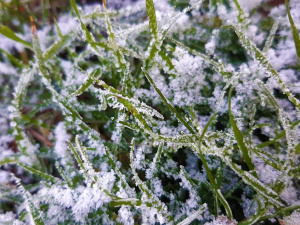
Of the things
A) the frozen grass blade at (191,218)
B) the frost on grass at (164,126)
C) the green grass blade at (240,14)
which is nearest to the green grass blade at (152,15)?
the frost on grass at (164,126)

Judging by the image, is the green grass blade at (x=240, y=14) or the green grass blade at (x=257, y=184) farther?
the green grass blade at (x=240, y=14)

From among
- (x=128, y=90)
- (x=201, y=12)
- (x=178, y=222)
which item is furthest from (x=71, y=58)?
(x=178, y=222)

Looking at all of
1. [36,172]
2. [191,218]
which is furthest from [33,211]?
[191,218]

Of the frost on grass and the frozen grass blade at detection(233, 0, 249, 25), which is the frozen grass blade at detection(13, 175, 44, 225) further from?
the frozen grass blade at detection(233, 0, 249, 25)

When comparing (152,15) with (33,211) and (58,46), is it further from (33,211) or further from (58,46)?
(33,211)

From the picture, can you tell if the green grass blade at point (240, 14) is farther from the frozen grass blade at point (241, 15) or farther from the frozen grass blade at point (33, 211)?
the frozen grass blade at point (33, 211)

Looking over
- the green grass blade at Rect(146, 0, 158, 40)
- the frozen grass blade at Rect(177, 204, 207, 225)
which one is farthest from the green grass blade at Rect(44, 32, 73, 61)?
the frozen grass blade at Rect(177, 204, 207, 225)

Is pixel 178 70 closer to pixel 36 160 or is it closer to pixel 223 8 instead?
pixel 223 8

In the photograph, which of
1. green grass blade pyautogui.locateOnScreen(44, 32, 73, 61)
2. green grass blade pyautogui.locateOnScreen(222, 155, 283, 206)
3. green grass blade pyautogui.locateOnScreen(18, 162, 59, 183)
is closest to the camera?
green grass blade pyautogui.locateOnScreen(222, 155, 283, 206)

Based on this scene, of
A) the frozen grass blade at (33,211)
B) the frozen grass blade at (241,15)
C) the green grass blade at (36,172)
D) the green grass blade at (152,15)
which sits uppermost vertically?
the frozen grass blade at (241,15)
